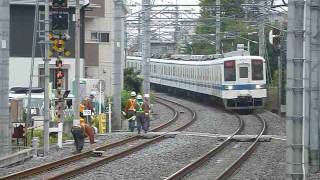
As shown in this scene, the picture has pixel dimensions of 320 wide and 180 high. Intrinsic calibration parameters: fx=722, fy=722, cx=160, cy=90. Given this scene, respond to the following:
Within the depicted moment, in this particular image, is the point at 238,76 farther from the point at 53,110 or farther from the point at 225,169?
the point at 225,169

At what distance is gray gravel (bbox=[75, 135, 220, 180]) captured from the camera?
1517cm

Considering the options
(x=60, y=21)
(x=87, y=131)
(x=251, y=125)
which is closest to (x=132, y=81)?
(x=251, y=125)

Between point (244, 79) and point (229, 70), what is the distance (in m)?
0.86

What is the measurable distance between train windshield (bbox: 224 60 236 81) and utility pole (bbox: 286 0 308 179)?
85.0 ft

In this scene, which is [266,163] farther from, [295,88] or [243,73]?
[243,73]

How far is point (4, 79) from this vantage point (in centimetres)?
1789

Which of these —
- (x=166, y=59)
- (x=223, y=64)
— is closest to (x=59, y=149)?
(x=223, y=64)

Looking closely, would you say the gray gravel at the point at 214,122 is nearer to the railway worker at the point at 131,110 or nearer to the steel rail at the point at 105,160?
the railway worker at the point at 131,110

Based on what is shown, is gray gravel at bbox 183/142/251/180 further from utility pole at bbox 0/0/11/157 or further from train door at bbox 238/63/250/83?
train door at bbox 238/63/250/83

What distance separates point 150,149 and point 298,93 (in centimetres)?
1179

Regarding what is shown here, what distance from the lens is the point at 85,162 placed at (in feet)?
57.7

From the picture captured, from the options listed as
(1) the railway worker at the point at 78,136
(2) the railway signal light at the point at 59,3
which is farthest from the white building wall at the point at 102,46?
(1) the railway worker at the point at 78,136

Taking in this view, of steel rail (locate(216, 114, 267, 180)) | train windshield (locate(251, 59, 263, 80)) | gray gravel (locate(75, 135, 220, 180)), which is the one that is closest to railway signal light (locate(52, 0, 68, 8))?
gray gravel (locate(75, 135, 220, 180))

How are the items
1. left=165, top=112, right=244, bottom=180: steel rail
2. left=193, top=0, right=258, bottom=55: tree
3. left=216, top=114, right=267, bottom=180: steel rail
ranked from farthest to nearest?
left=193, top=0, right=258, bottom=55: tree → left=216, top=114, right=267, bottom=180: steel rail → left=165, top=112, right=244, bottom=180: steel rail
